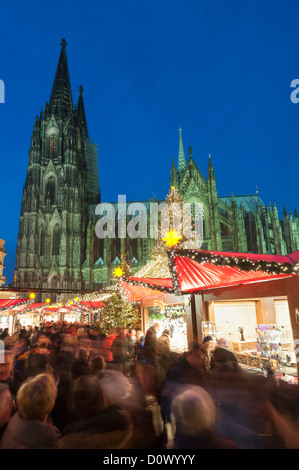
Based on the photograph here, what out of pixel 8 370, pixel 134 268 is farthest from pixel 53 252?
pixel 8 370

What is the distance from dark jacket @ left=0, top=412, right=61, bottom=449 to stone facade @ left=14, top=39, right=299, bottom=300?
116ft

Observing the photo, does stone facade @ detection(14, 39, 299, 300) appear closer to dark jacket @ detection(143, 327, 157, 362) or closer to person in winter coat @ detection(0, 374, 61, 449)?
dark jacket @ detection(143, 327, 157, 362)

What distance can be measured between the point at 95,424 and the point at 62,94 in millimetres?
62619

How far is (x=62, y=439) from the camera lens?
81.4 inches

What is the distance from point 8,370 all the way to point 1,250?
131 ft

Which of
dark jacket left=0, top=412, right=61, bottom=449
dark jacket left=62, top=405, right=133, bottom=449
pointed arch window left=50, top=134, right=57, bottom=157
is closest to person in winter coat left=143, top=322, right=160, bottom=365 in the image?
dark jacket left=62, top=405, right=133, bottom=449

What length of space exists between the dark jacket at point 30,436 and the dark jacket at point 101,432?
0.31ft

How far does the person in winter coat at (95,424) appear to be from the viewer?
202 centimetres

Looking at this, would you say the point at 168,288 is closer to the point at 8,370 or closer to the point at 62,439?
the point at 8,370

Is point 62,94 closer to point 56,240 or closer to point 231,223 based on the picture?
point 56,240

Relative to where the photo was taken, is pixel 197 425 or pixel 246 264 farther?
pixel 246 264

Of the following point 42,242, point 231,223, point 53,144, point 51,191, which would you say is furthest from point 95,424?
point 53,144

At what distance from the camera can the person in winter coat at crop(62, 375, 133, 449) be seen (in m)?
2.02

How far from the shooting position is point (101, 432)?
2.04 meters
